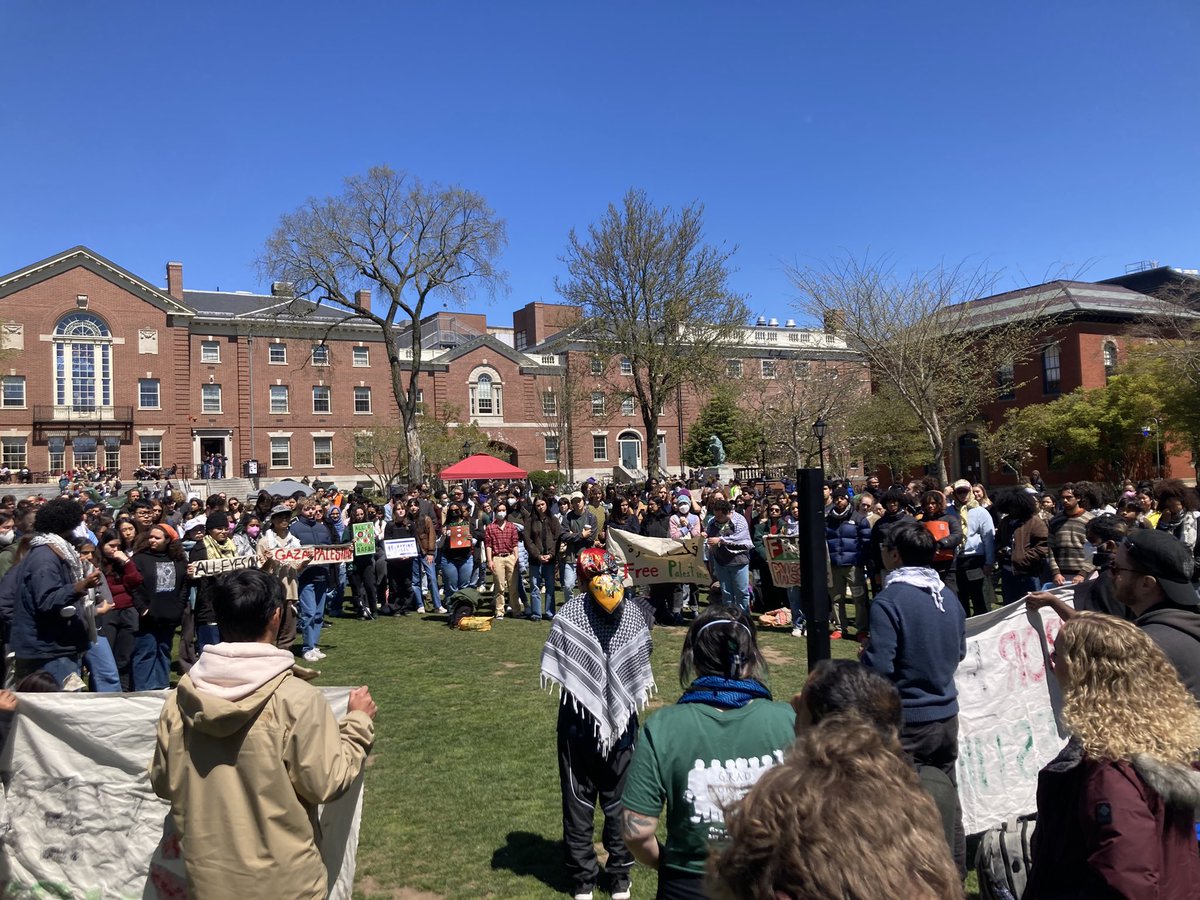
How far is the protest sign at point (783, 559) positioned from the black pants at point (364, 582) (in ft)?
22.1

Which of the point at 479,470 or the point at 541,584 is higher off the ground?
the point at 479,470

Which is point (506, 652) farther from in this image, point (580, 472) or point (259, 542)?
point (580, 472)

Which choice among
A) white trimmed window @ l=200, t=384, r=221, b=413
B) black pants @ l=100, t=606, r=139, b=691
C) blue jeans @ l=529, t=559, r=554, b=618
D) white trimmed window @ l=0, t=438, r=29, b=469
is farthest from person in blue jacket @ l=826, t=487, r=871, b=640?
white trimmed window @ l=0, t=438, r=29, b=469

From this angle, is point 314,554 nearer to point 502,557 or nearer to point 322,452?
point 502,557

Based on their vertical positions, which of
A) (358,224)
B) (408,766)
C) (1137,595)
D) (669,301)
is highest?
(358,224)

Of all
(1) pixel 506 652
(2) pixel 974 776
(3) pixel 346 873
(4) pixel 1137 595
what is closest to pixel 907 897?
(4) pixel 1137 595

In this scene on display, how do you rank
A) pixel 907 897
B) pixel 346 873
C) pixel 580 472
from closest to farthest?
pixel 907 897
pixel 346 873
pixel 580 472

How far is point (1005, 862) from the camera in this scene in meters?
3.58

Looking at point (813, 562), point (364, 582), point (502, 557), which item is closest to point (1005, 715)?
point (813, 562)

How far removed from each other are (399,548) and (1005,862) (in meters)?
12.4

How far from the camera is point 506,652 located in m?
11.6

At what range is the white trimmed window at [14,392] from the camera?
4900 centimetres

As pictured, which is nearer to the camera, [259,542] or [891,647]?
[891,647]

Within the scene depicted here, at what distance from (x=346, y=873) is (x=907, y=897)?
336 centimetres
